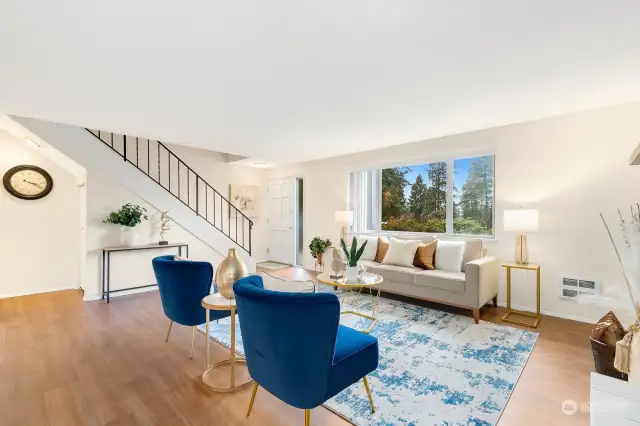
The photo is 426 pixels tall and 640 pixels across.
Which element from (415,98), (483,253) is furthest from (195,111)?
(483,253)

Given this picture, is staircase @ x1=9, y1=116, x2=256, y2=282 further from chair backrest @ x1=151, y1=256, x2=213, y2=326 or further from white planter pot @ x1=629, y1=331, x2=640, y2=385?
white planter pot @ x1=629, y1=331, x2=640, y2=385

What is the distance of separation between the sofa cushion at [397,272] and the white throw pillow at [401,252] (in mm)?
99

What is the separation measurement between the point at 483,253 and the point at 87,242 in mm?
5682

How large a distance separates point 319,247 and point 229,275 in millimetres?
3806

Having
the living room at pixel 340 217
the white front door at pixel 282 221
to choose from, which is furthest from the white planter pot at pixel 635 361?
the white front door at pixel 282 221

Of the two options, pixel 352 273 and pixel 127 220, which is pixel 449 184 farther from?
pixel 127 220

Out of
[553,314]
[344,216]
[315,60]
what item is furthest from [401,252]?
[315,60]

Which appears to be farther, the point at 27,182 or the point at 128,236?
the point at 128,236

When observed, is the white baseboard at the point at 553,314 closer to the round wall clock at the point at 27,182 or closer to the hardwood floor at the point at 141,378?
the hardwood floor at the point at 141,378

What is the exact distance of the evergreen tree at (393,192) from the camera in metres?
5.34

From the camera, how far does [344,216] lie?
18.0 ft

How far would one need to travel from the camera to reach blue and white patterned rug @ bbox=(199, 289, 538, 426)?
6.37 ft

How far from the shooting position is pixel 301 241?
712 cm

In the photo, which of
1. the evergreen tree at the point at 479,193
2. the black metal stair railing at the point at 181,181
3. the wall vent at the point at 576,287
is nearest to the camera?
the wall vent at the point at 576,287
